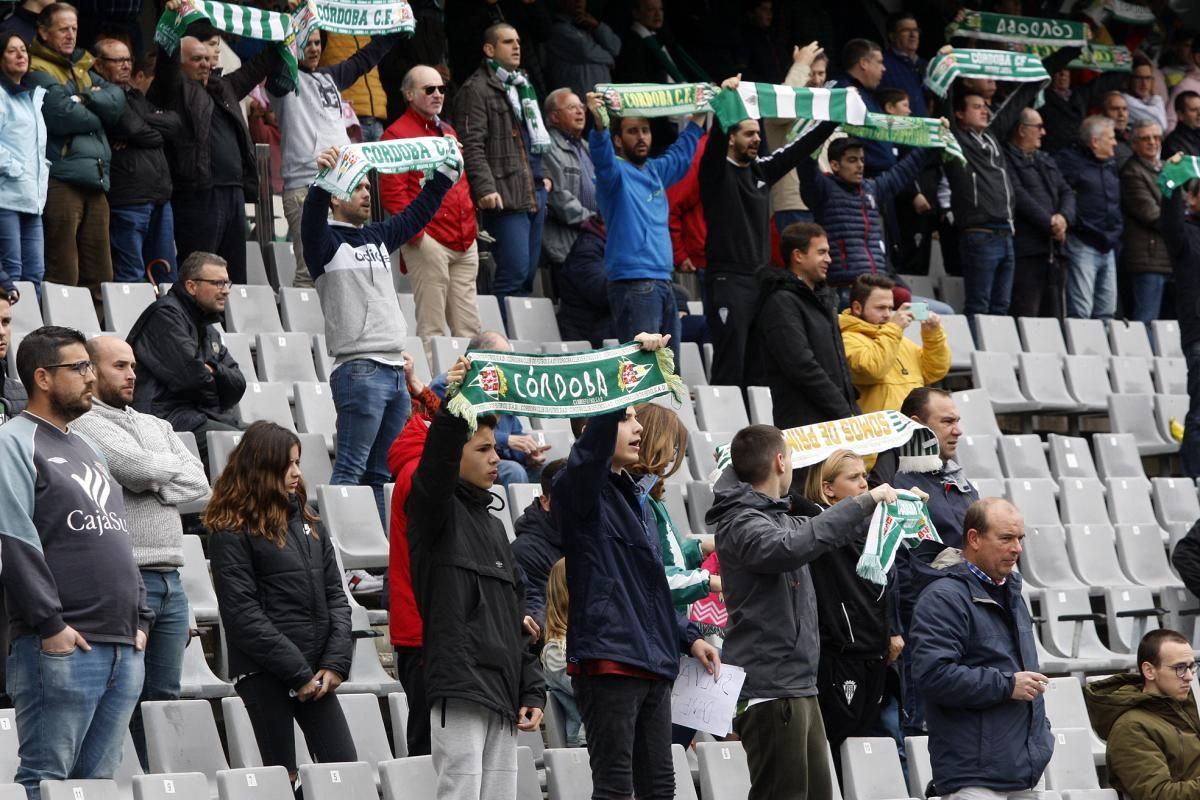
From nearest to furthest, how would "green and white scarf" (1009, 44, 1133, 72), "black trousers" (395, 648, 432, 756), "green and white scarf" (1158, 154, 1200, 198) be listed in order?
"black trousers" (395, 648, 432, 756)
"green and white scarf" (1158, 154, 1200, 198)
"green and white scarf" (1009, 44, 1133, 72)

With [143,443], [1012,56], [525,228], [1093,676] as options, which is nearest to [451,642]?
[143,443]

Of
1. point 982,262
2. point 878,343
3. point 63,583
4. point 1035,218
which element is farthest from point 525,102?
point 63,583

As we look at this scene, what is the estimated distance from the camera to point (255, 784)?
5.69 m

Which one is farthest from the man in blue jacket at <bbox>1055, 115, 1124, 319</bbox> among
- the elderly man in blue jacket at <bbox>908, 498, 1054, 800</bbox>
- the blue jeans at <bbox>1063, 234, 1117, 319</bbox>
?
the elderly man in blue jacket at <bbox>908, 498, 1054, 800</bbox>

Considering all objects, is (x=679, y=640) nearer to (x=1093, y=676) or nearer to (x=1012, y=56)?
(x=1093, y=676)

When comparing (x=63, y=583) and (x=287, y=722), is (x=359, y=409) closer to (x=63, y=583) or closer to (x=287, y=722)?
(x=287, y=722)

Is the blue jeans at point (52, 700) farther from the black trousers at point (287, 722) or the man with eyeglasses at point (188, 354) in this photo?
the man with eyeglasses at point (188, 354)

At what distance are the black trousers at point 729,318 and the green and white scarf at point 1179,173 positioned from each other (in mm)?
2687

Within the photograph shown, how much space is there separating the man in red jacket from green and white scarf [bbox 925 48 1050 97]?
3.29m

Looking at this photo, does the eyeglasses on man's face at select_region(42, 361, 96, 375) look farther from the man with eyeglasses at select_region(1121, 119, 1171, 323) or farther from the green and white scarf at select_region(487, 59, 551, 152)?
the man with eyeglasses at select_region(1121, 119, 1171, 323)

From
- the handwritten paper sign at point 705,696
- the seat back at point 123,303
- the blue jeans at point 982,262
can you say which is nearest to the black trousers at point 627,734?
the handwritten paper sign at point 705,696

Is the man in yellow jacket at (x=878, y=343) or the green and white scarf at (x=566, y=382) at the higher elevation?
the man in yellow jacket at (x=878, y=343)

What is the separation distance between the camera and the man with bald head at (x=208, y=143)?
371 inches

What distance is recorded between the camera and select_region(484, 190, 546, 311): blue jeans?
10367 mm
